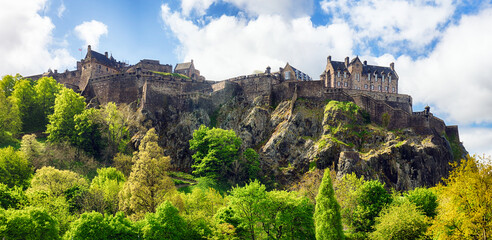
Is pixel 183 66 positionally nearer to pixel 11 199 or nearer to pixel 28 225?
pixel 11 199

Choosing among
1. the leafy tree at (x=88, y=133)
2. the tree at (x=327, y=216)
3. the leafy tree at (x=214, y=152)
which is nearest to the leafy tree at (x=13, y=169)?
the leafy tree at (x=88, y=133)

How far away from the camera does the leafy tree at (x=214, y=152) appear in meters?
62.9

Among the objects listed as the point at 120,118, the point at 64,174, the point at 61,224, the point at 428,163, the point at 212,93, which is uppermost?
the point at 212,93

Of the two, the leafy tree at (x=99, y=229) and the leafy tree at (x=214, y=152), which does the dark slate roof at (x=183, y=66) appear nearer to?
the leafy tree at (x=214, y=152)

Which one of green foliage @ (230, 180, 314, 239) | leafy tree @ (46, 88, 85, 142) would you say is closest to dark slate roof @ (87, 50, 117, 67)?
leafy tree @ (46, 88, 85, 142)

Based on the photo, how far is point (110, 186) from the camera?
1948 inches

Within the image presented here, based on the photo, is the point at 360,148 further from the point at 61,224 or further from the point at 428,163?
the point at 61,224

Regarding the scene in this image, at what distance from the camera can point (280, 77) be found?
79750 mm

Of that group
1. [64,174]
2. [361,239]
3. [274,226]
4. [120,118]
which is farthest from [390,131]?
[64,174]

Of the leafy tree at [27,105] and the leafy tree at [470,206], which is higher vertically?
the leafy tree at [27,105]

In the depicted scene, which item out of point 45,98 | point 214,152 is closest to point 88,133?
point 45,98

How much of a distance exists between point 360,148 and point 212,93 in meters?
28.9

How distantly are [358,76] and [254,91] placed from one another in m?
24.9

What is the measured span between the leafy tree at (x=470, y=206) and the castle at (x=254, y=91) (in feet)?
133
